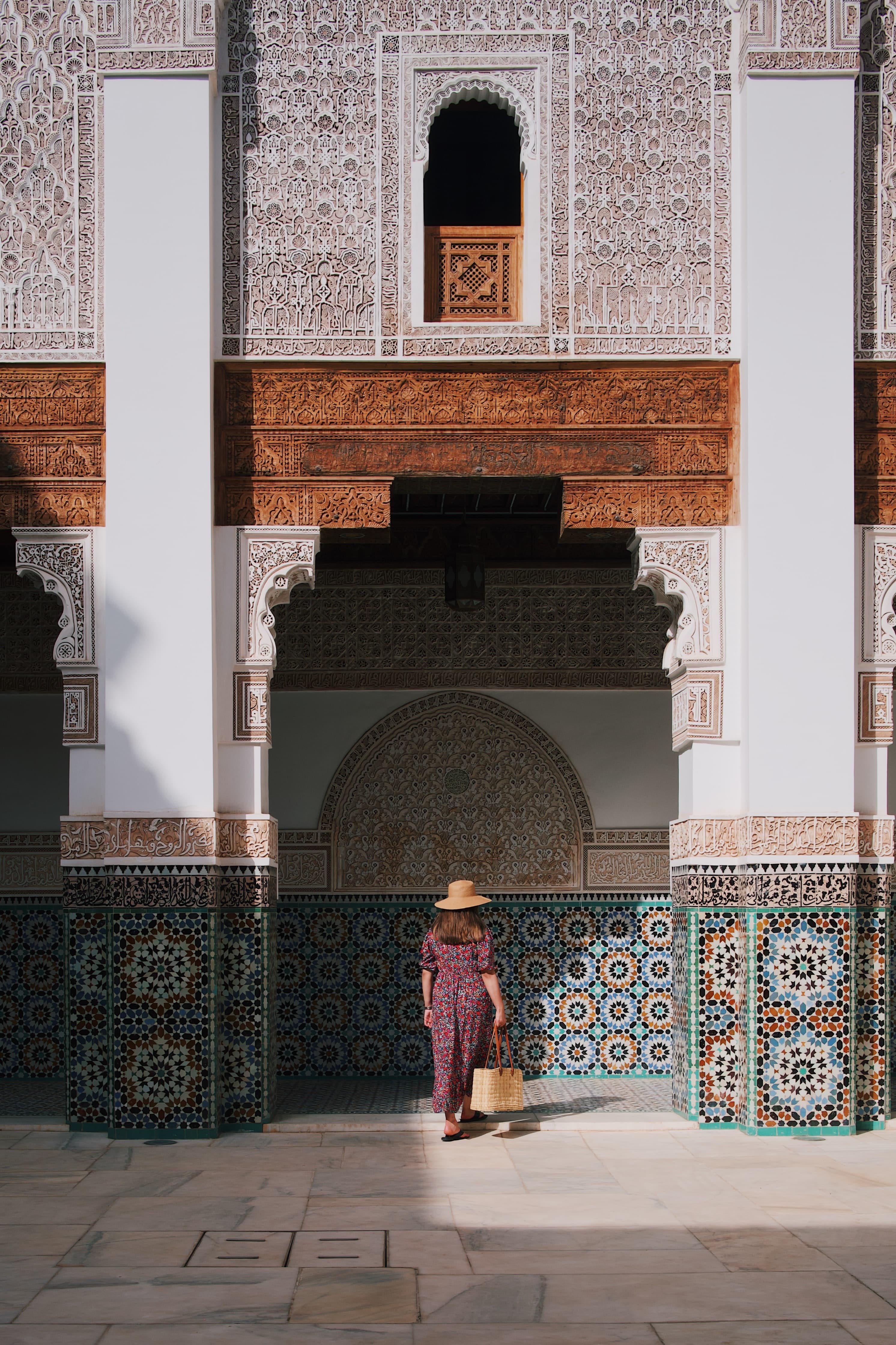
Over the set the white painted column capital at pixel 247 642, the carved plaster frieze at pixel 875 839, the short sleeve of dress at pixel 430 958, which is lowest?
the short sleeve of dress at pixel 430 958

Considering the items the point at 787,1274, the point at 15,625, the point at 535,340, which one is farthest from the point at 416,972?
the point at 787,1274

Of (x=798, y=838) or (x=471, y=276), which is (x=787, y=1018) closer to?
(x=798, y=838)

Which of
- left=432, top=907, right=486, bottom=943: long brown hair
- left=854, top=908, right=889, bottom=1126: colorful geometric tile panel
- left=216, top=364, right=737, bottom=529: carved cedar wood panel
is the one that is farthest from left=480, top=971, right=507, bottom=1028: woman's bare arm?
left=216, top=364, right=737, bottom=529: carved cedar wood panel

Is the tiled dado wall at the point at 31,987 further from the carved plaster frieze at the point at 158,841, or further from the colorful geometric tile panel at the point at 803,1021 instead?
the colorful geometric tile panel at the point at 803,1021

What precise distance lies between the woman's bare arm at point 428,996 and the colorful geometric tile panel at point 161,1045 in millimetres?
679

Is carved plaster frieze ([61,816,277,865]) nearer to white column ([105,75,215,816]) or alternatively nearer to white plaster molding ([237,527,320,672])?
white column ([105,75,215,816])

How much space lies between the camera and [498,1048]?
4863mm

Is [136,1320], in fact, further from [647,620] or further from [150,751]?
[647,620]

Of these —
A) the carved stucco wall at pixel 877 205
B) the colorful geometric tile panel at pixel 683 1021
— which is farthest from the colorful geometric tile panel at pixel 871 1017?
the carved stucco wall at pixel 877 205

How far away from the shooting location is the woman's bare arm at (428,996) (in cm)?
483

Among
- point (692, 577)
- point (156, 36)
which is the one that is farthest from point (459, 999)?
point (156, 36)

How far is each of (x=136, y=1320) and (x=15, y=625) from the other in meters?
4.13

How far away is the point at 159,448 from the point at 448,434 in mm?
949

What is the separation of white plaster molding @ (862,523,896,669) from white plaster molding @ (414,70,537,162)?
172cm
